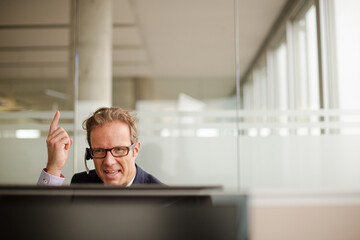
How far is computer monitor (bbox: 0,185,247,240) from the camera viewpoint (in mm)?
558

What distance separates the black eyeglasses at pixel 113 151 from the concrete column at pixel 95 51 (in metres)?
2.10

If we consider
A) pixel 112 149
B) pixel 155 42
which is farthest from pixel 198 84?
pixel 112 149

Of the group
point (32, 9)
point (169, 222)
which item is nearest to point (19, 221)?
point (169, 222)

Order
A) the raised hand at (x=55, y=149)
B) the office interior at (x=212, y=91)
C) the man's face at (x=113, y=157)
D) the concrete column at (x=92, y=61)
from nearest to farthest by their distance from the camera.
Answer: the raised hand at (x=55, y=149) < the man's face at (x=113, y=157) < the office interior at (x=212, y=91) < the concrete column at (x=92, y=61)

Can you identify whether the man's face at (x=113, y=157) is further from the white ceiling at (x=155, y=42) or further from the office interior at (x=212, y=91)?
the white ceiling at (x=155, y=42)

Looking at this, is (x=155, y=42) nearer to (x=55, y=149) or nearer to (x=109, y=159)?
(x=109, y=159)

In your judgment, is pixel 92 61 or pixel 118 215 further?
pixel 92 61

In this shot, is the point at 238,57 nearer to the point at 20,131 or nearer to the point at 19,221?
the point at 20,131

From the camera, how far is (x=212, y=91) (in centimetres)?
331

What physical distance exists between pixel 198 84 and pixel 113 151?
84.8 inches

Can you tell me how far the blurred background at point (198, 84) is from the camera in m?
3.16

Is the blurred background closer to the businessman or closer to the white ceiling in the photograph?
the white ceiling

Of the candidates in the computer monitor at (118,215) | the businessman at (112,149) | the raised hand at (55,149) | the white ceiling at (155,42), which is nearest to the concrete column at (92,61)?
the white ceiling at (155,42)

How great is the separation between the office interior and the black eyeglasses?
1.87 m
